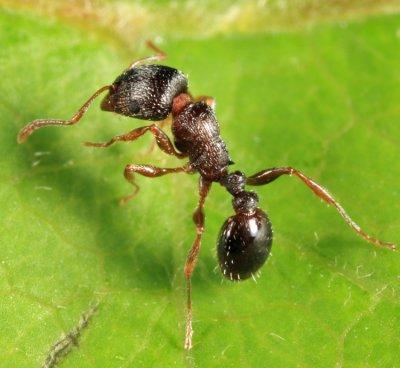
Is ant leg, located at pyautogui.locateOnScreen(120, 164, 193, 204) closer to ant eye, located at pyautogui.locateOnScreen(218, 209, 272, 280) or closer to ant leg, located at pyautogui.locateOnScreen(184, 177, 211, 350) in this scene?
ant leg, located at pyautogui.locateOnScreen(184, 177, 211, 350)

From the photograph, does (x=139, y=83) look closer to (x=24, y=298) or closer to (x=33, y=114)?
(x=33, y=114)

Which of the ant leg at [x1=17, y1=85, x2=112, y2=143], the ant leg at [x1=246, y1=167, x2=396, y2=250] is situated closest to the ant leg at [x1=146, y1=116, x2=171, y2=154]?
the ant leg at [x1=17, y1=85, x2=112, y2=143]

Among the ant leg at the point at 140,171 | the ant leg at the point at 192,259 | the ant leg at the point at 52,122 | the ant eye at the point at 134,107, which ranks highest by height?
the ant leg at the point at 52,122

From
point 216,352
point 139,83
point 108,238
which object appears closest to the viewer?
point 216,352

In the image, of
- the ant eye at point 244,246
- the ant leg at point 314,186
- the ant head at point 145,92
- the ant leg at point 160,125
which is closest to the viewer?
the ant eye at point 244,246

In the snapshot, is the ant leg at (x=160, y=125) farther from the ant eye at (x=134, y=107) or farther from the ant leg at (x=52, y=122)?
the ant leg at (x=52, y=122)

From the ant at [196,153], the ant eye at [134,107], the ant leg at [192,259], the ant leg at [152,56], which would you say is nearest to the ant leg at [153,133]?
the ant at [196,153]

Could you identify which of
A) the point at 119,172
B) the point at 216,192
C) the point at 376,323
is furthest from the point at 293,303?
the point at 119,172
